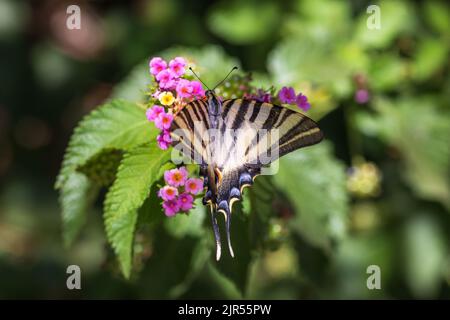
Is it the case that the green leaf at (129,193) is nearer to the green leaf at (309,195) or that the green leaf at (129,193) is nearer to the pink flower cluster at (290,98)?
the pink flower cluster at (290,98)

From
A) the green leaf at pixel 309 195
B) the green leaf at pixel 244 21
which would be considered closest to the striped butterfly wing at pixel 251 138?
the green leaf at pixel 309 195

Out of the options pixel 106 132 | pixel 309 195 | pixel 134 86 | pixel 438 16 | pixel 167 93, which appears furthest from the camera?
pixel 438 16

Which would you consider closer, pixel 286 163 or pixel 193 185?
pixel 193 185

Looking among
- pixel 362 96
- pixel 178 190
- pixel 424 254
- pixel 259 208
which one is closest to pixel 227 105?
pixel 178 190

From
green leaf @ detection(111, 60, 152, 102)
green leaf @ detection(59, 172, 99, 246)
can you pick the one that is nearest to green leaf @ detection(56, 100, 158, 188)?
green leaf @ detection(59, 172, 99, 246)

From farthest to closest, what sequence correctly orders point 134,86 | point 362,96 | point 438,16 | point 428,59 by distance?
point 438,16 < point 428,59 < point 362,96 < point 134,86

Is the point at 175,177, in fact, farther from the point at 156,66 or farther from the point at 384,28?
the point at 384,28
